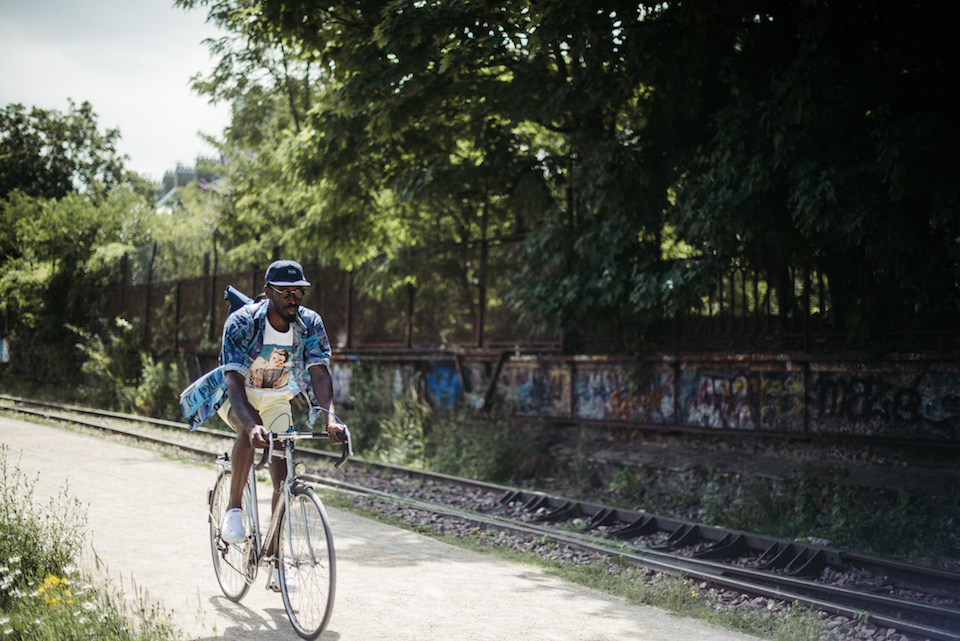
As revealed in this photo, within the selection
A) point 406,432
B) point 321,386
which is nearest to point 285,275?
point 321,386

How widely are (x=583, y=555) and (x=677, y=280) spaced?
14.3ft

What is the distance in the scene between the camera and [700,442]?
12414 mm

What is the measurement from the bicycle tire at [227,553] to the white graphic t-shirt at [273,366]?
0.74m

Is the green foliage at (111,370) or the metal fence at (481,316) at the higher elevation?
the metal fence at (481,316)

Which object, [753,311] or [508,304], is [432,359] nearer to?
[508,304]

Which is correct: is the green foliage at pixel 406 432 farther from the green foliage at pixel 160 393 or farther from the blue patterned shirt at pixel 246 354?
the blue patterned shirt at pixel 246 354

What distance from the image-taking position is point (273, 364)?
5066mm

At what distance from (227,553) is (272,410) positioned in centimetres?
110

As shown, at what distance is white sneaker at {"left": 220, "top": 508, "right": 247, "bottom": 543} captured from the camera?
4977 millimetres

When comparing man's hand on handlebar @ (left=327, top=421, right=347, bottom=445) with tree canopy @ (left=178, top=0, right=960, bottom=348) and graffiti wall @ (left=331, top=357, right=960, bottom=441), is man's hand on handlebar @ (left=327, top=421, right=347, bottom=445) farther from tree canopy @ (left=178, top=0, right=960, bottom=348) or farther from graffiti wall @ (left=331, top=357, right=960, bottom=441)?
graffiti wall @ (left=331, top=357, right=960, bottom=441)

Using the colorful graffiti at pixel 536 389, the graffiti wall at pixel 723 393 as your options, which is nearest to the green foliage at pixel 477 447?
the colorful graffiti at pixel 536 389

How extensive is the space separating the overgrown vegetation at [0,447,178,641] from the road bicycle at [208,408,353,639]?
25.3 inches

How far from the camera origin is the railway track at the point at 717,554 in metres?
6.29

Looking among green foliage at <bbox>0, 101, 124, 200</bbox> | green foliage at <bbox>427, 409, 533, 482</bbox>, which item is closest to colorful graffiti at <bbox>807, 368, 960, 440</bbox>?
green foliage at <bbox>427, 409, 533, 482</bbox>
